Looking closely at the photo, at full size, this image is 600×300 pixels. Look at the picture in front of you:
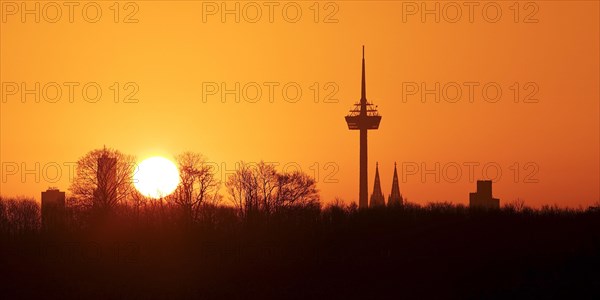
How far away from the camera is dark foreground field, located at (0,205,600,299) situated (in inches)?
3332

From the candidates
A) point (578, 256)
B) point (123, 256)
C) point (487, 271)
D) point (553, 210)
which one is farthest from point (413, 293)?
point (123, 256)

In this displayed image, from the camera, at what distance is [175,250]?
108875 mm

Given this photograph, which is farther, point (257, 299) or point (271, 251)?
point (271, 251)

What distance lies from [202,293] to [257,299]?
558 cm

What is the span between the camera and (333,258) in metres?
97.1

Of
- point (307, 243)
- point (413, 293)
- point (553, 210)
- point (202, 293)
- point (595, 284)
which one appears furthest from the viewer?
point (307, 243)

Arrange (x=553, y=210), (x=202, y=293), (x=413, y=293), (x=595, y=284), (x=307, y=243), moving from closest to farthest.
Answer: (x=595, y=284) < (x=413, y=293) < (x=202, y=293) < (x=553, y=210) < (x=307, y=243)

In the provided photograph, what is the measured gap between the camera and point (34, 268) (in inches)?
3922

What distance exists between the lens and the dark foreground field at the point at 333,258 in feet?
278

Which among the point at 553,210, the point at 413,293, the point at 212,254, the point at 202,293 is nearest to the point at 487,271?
the point at 413,293

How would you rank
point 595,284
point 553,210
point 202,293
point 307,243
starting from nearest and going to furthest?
point 595,284
point 202,293
point 553,210
point 307,243

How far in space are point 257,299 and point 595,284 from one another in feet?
78.3

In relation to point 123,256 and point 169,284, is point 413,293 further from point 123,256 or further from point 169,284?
point 123,256

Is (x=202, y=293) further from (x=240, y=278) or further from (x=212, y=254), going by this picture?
(x=212, y=254)
